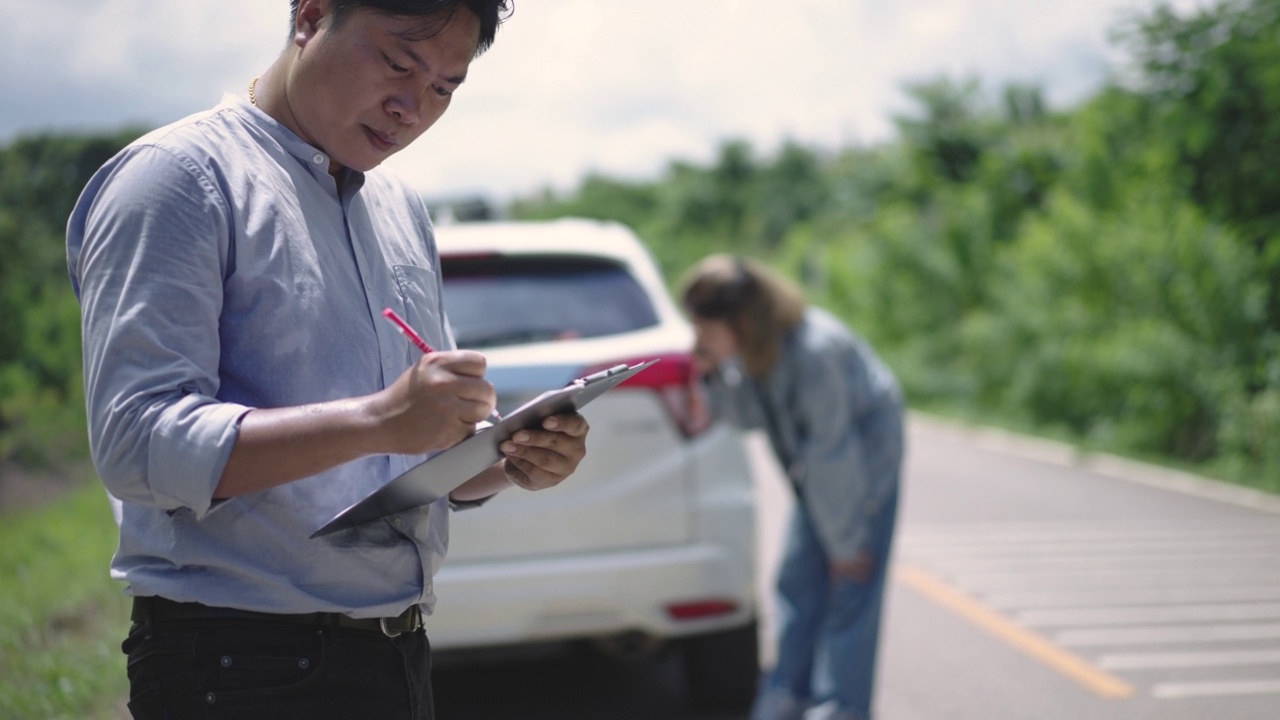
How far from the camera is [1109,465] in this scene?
1338cm

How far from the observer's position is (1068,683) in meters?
5.58

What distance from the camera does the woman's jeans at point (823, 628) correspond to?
178 inches

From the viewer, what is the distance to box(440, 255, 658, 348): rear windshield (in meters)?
4.72

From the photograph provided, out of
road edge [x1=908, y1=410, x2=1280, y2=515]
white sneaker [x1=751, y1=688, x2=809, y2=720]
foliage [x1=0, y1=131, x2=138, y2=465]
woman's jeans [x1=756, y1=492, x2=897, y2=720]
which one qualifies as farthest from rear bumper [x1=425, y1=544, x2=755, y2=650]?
road edge [x1=908, y1=410, x2=1280, y2=515]

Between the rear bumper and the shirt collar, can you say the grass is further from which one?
the shirt collar

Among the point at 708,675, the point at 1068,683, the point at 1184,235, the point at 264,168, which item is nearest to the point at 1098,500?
the point at 1184,235

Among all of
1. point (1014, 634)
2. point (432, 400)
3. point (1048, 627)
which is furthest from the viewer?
point (1048, 627)

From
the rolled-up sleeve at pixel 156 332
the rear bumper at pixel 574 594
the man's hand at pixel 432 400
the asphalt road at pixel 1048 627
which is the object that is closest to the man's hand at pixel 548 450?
the man's hand at pixel 432 400

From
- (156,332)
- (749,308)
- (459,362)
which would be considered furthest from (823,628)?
(156,332)

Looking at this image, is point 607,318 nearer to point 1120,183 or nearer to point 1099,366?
point 1099,366

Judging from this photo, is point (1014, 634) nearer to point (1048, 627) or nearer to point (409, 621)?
point (1048, 627)

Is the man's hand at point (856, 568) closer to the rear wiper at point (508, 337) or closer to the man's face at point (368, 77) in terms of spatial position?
the rear wiper at point (508, 337)

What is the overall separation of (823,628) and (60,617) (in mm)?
3700

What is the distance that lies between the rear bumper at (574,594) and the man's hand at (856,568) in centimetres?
37
